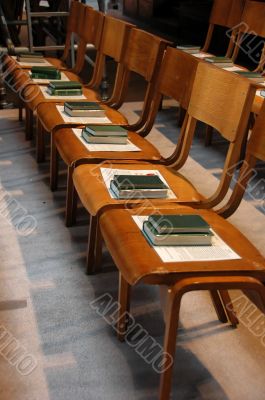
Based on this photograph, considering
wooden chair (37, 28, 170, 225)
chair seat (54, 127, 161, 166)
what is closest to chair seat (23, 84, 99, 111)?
wooden chair (37, 28, 170, 225)

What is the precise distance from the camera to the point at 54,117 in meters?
3.33

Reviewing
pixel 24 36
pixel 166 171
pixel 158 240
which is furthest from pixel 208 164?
pixel 24 36

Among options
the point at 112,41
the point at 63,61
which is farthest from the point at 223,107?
the point at 63,61

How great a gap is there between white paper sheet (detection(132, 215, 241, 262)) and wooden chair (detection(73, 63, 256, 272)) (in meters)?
0.40

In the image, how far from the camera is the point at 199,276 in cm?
182

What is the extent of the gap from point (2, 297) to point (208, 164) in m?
2.07

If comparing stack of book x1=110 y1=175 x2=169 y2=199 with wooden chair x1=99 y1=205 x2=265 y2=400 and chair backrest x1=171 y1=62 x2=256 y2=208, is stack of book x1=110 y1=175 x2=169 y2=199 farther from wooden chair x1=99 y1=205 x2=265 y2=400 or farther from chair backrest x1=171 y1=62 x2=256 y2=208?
wooden chair x1=99 y1=205 x2=265 y2=400

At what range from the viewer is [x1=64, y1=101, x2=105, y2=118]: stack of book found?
3334 mm

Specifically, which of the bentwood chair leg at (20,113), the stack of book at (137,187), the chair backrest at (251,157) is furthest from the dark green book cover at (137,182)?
the bentwood chair leg at (20,113)

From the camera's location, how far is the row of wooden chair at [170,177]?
1833 millimetres

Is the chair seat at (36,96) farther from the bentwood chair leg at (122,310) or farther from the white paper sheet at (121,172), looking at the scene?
the bentwood chair leg at (122,310)

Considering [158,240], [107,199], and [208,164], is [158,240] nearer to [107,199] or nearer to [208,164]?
[107,199]

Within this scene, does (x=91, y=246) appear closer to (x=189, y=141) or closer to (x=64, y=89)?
(x=189, y=141)

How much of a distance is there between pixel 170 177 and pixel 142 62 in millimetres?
1015
